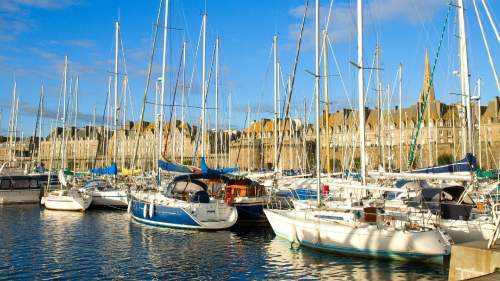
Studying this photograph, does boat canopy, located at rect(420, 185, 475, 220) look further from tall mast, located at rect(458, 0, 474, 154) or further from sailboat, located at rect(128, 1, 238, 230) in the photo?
sailboat, located at rect(128, 1, 238, 230)

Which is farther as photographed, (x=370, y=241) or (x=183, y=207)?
(x=183, y=207)

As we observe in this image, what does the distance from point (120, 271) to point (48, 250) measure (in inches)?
252

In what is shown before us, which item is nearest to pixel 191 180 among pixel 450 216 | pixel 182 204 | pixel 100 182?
pixel 182 204

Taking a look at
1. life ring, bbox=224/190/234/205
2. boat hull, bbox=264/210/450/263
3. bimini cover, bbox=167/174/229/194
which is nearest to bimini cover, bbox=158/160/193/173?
bimini cover, bbox=167/174/229/194

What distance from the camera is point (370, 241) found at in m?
20.7

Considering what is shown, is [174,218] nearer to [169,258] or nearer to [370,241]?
[169,258]

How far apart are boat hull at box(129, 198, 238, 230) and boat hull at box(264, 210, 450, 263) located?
6500 mm

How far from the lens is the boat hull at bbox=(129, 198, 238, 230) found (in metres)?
29.6

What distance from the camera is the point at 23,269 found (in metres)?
20.0

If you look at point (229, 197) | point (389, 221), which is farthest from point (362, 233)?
point (229, 197)

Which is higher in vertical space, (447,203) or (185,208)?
(447,203)

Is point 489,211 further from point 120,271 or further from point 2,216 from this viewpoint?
point 2,216

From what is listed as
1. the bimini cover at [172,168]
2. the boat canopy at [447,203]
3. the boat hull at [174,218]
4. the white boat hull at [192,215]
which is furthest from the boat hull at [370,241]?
the bimini cover at [172,168]

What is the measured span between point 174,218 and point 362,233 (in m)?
13.2
